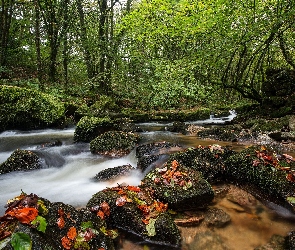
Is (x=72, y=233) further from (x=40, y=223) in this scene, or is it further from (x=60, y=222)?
(x=40, y=223)

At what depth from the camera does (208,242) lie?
3234 mm

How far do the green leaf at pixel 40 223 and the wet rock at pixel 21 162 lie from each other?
3497 millimetres

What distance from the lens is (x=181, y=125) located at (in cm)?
1048

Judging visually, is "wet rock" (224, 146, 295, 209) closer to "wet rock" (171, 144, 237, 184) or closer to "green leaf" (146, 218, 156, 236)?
"wet rock" (171, 144, 237, 184)

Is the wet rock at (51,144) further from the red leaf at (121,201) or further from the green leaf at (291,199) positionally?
the green leaf at (291,199)

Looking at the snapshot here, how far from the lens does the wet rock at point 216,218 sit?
11.9ft

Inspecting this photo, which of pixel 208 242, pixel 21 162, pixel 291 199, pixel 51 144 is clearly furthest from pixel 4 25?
pixel 291 199

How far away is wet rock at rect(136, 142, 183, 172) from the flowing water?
25cm

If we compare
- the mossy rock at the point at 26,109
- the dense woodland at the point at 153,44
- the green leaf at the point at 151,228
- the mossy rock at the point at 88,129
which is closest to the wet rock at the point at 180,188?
the green leaf at the point at 151,228

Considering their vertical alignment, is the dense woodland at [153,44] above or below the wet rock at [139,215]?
above

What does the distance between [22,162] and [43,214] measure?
3446mm

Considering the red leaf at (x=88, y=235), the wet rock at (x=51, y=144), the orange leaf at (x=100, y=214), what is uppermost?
the wet rock at (x=51, y=144)

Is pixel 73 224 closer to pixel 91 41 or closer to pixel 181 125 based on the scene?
pixel 181 125

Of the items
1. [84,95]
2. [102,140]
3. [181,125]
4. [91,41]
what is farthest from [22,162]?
[91,41]
